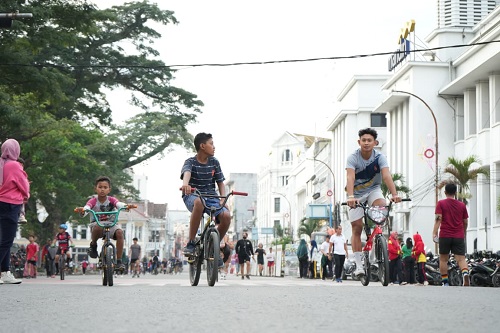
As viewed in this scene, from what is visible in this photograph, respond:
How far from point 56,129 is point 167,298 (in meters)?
33.5

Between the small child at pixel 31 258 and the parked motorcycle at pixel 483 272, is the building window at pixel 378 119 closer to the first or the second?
the small child at pixel 31 258

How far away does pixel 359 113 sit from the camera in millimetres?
89812

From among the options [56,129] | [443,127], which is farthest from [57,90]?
[443,127]

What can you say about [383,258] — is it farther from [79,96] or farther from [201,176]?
[79,96]

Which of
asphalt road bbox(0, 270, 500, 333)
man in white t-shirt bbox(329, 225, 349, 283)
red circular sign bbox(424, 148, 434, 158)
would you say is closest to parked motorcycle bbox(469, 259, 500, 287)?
man in white t-shirt bbox(329, 225, 349, 283)

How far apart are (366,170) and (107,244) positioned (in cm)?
397

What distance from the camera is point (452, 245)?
1587 cm

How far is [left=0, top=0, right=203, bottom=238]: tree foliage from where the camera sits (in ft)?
101

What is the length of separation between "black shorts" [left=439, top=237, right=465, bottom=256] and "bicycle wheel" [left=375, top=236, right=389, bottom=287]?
2.94 metres

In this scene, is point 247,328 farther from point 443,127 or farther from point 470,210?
point 443,127

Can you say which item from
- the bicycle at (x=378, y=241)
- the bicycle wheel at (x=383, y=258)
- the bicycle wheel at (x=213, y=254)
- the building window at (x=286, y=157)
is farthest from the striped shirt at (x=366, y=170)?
the building window at (x=286, y=157)

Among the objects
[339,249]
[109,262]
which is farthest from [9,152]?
[339,249]

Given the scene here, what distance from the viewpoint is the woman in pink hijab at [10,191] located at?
1402 centimetres

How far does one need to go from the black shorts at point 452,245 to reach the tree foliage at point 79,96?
17922 millimetres
